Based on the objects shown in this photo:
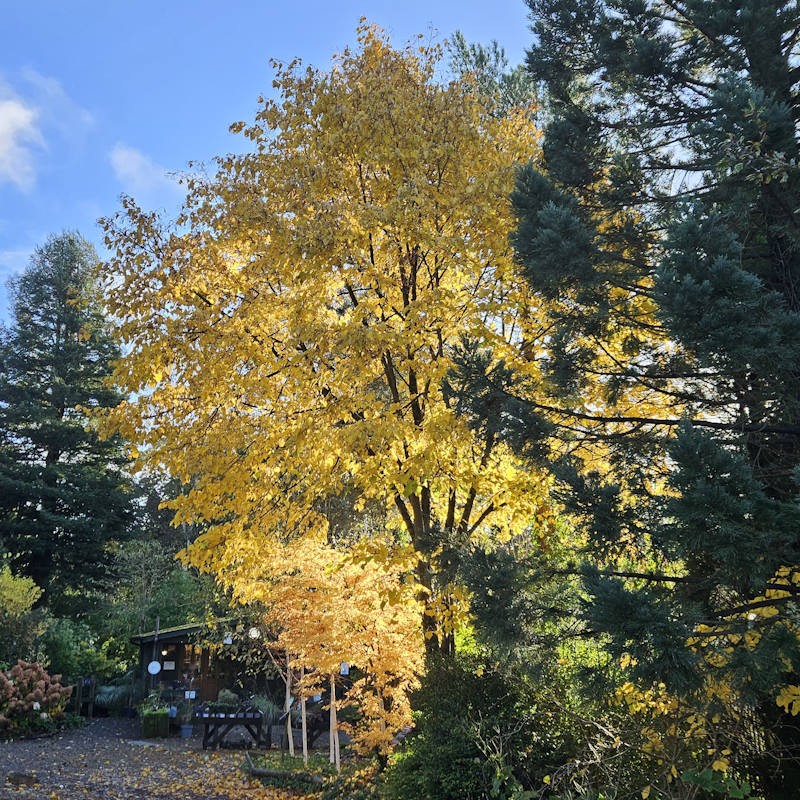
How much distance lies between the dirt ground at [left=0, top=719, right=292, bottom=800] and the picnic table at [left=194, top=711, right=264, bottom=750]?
31 centimetres

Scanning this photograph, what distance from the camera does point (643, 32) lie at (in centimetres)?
562

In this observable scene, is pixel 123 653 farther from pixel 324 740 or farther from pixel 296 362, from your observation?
pixel 296 362

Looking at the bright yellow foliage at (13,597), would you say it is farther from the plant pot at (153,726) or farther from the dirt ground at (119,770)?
the plant pot at (153,726)

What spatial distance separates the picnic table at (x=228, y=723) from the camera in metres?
13.2

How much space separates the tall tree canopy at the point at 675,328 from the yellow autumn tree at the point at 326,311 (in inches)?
33.2

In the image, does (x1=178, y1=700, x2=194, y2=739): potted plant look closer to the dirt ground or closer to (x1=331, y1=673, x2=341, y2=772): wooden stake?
the dirt ground

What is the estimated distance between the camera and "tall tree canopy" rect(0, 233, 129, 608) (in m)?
20.7

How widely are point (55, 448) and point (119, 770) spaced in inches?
551

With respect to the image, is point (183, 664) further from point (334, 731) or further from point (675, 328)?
point (675, 328)

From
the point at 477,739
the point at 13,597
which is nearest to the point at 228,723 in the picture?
the point at 13,597

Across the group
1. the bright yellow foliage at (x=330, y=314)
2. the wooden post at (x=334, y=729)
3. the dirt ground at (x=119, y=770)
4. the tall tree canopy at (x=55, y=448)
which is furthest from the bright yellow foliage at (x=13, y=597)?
the bright yellow foliage at (x=330, y=314)

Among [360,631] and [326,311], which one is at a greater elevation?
[326,311]

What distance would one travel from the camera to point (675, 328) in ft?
12.2

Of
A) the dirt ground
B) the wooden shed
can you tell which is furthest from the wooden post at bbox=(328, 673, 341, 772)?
the wooden shed
